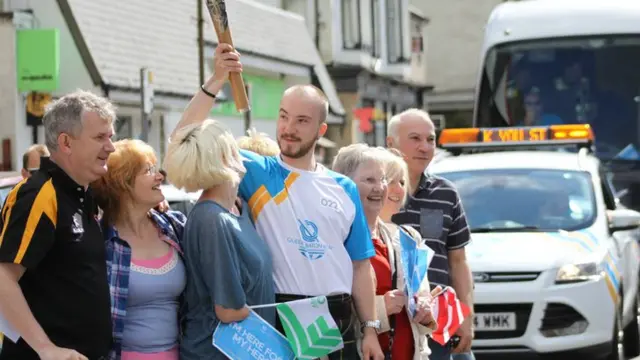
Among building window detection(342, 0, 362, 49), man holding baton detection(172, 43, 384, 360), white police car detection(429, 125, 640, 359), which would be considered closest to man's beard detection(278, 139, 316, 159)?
man holding baton detection(172, 43, 384, 360)

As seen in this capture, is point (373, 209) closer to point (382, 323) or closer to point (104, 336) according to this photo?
point (382, 323)

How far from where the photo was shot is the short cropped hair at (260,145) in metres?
5.58

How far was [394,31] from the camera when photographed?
47094mm

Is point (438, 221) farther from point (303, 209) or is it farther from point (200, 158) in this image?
point (200, 158)

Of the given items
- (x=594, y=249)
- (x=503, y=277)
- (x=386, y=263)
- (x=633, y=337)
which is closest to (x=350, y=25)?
(x=633, y=337)

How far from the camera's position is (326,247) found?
5191 millimetres

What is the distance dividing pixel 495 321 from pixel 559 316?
1.50ft

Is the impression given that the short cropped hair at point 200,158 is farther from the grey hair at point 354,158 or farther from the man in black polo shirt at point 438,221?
the man in black polo shirt at point 438,221

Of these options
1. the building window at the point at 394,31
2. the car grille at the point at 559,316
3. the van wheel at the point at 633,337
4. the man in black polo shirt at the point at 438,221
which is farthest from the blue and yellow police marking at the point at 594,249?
the building window at the point at 394,31

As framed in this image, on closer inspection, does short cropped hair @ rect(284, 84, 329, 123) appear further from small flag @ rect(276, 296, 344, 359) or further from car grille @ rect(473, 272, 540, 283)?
car grille @ rect(473, 272, 540, 283)

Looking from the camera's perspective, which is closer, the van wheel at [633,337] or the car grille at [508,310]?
the car grille at [508,310]

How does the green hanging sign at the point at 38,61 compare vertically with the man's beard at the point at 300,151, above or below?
above

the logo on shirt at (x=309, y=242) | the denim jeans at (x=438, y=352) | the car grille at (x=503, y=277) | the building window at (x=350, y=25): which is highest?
the building window at (x=350, y=25)

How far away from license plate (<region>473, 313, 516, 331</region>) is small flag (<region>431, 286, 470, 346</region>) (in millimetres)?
2770
